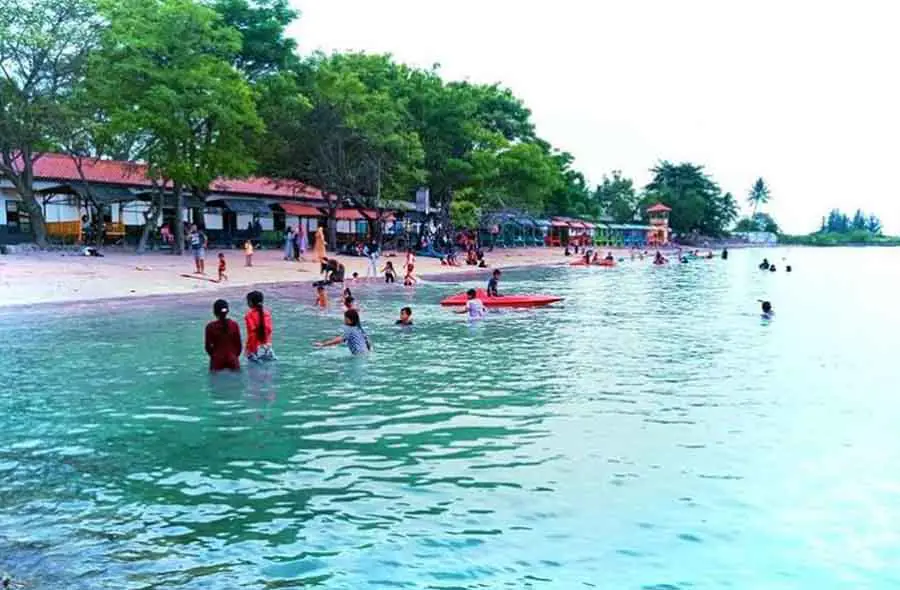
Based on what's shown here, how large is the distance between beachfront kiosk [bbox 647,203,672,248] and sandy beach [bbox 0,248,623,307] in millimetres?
59891

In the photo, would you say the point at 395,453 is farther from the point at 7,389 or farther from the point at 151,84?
the point at 151,84

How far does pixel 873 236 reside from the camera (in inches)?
6437

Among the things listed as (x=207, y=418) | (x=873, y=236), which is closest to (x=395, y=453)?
(x=207, y=418)

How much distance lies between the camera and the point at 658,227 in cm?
9844

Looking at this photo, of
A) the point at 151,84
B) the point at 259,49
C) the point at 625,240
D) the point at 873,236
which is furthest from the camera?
the point at 873,236

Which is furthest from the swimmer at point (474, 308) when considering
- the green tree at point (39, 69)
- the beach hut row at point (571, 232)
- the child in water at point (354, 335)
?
the beach hut row at point (571, 232)

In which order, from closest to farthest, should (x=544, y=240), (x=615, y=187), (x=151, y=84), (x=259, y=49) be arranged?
(x=151, y=84), (x=259, y=49), (x=544, y=240), (x=615, y=187)

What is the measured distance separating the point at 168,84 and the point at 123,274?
27.5ft

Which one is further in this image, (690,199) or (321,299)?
(690,199)

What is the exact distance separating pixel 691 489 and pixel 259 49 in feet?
131

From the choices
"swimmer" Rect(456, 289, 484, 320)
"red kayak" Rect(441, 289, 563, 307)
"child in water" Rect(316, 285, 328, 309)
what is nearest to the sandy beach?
"child in water" Rect(316, 285, 328, 309)

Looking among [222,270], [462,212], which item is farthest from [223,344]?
[462,212]

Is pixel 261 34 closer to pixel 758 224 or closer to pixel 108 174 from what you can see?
pixel 108 174

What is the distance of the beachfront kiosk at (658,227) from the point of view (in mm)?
97675
